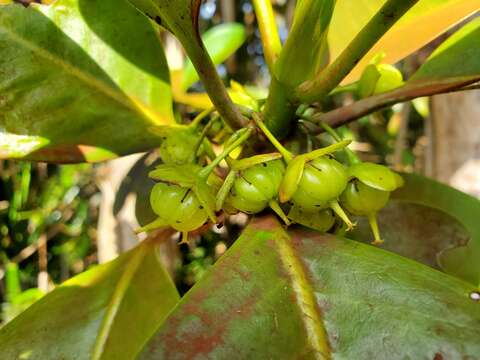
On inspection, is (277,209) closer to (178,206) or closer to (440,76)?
(178,206)

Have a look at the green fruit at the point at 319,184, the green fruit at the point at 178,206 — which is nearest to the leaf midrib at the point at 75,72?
the green fruit at the point at 178,206

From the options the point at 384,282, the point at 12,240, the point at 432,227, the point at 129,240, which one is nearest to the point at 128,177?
the point at 129,240

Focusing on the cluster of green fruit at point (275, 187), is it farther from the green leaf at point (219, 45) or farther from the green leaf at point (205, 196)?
the green leaf at point (219, 45)

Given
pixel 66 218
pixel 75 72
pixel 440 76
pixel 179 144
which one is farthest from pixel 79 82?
pixel 66 218

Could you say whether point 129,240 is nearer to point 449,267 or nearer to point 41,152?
point 41,152

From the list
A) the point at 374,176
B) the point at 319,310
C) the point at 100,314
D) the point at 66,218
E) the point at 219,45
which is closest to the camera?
the point at 319,310

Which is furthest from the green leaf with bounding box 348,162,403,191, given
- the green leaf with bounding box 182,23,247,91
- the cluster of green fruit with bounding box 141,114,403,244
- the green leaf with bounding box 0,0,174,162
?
the green leaf with bounding box 182,23,247,91
